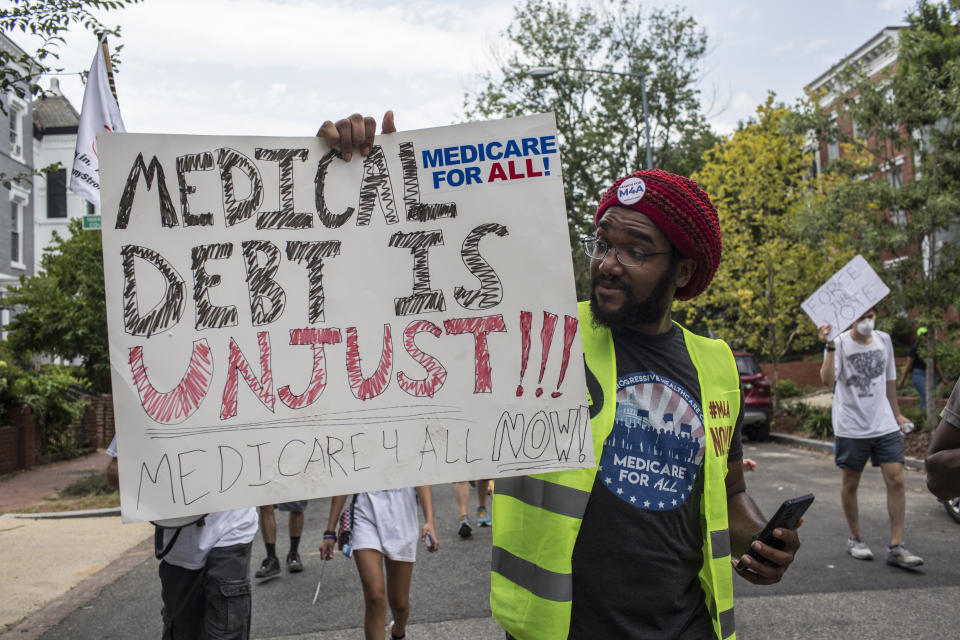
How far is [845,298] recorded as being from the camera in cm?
634

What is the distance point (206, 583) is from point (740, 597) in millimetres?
3724

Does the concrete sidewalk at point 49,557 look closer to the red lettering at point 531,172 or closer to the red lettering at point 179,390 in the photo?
the red lettering at point 179,390

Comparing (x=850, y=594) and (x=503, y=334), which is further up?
(x=503, y=334)

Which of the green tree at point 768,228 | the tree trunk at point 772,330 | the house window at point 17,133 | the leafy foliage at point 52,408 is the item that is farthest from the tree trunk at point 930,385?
the house window at point 17,133

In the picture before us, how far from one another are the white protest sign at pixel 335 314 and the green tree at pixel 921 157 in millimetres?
12702

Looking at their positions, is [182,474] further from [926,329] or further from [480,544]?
[926,329]

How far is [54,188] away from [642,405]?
34.0 meters

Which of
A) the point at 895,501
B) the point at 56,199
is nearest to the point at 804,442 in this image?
the point at 895,501

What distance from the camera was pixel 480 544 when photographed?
24.5 ft

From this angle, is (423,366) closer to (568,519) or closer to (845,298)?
(568,519)

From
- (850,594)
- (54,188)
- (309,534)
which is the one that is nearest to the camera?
(850,594)

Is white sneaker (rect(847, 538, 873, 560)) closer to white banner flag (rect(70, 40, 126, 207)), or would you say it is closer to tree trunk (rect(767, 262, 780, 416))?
white banner flag (rect(70, 40, 126, 207))

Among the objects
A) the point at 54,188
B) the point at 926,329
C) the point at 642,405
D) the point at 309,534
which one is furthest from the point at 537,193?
the point at 54,188

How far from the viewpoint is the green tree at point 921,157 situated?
41.7 feet
